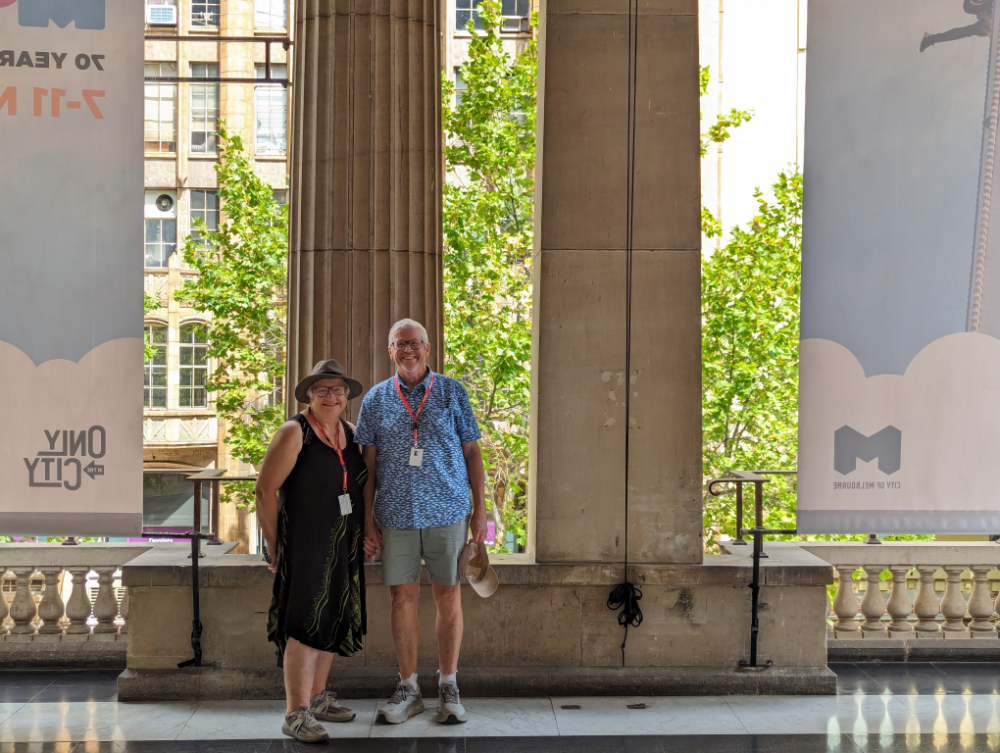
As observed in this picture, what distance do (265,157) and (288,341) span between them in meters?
19.9

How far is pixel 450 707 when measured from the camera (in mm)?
3943

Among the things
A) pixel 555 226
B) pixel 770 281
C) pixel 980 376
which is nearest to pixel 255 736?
pixel 555 226

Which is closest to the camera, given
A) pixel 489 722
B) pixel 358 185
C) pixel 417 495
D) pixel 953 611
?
pixel 417 495

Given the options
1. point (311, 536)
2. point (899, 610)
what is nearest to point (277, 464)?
point (311, 536)

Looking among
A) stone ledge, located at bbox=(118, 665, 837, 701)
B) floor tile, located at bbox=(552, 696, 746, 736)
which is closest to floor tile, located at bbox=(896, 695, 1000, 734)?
stone ledge, located at bbox=(118, 665, 837, 701)

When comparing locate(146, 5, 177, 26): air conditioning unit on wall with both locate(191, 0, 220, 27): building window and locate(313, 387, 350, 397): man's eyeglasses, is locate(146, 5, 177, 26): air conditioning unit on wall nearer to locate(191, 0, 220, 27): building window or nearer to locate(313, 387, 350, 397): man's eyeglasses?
locate(191, 0, 220, 27): building window

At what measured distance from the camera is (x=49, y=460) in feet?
14.7

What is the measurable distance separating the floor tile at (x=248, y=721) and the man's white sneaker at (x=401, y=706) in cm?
9

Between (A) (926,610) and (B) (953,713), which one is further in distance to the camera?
(A) (926,610)

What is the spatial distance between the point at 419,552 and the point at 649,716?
1.28 metres

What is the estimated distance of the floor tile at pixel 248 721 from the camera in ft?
12.5

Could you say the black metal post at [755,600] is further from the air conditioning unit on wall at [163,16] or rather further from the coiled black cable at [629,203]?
the air conditioning unit on wall at [163,16]

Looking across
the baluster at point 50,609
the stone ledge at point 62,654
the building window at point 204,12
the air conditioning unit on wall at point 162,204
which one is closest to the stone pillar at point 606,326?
the stone ledge at point 62,654

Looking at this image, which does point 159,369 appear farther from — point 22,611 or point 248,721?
point 248,721
